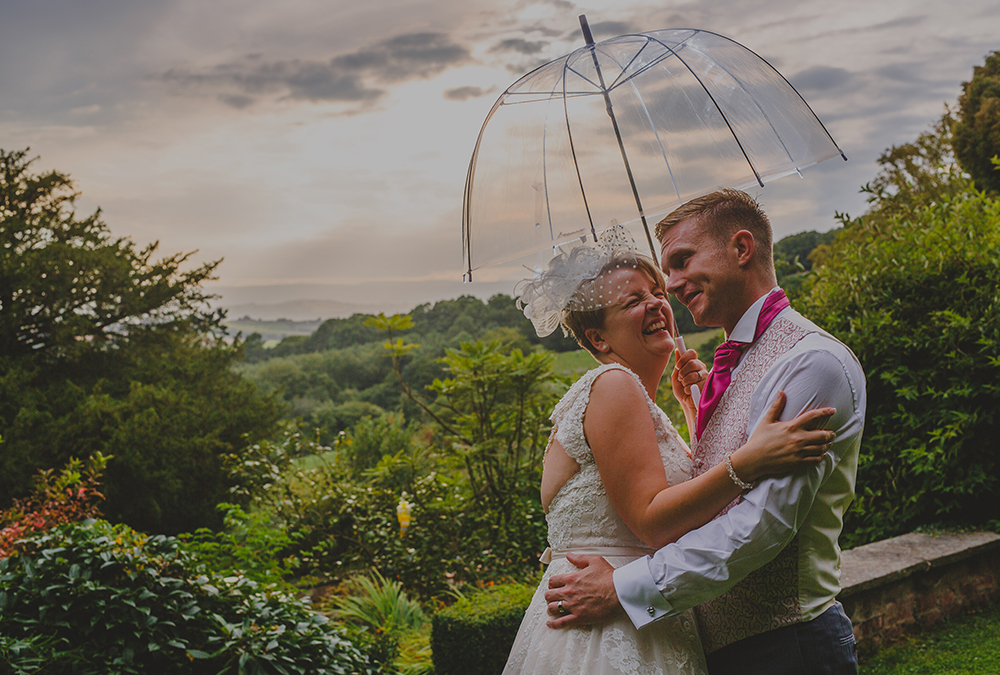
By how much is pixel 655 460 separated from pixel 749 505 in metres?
0.27

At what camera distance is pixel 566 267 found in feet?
6.72

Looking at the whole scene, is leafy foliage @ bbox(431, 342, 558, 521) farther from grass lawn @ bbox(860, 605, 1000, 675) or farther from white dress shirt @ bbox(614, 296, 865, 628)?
white dress shirt @ bbox(614, 296, 865, 628)

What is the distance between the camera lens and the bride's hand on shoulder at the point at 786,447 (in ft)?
4.72

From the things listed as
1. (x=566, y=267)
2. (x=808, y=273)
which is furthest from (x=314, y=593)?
(x=566, y=267)

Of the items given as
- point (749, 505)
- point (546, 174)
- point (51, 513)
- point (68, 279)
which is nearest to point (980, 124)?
point (546, 174)

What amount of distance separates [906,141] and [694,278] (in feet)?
49.3

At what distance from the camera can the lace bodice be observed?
6.02ft

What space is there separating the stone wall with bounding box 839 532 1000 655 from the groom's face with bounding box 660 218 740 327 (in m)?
2.80

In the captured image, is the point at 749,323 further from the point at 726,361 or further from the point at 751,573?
the point at 751,573

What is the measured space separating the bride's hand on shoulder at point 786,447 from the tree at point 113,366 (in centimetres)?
1204

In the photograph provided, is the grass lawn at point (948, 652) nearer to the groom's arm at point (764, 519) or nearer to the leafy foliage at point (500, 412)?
the groom's arm at point (764, 519)

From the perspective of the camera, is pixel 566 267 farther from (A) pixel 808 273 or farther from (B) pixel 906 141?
(B) pixel 906 141

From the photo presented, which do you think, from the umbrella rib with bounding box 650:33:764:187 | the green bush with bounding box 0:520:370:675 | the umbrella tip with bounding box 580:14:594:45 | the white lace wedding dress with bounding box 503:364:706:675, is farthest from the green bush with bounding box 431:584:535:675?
the umbrella tip with bounding box 580:14:594:45

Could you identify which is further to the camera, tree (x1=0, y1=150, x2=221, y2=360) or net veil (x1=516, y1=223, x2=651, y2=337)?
tree (x1=0, y1=150, x2=221, y2=360)
